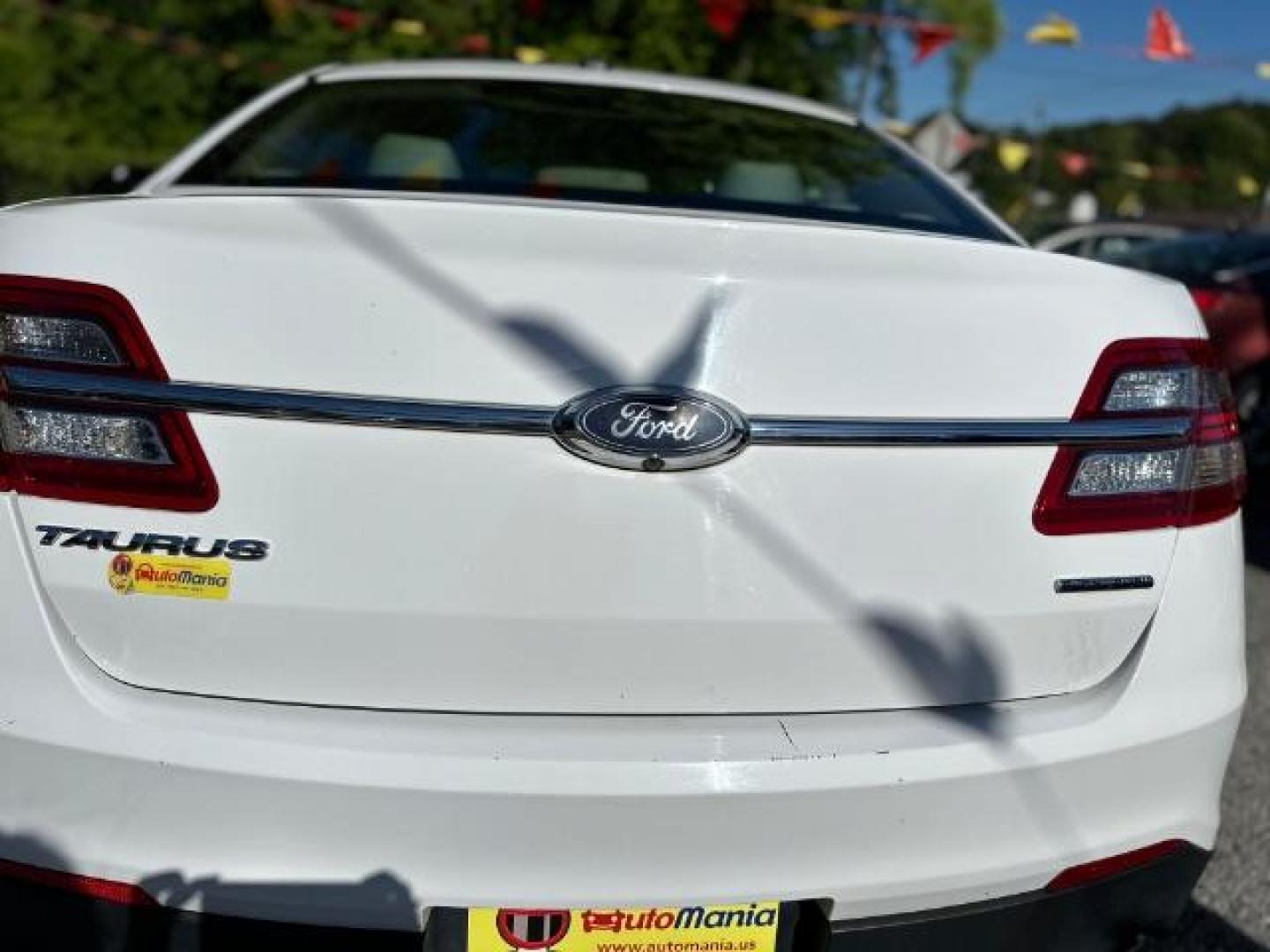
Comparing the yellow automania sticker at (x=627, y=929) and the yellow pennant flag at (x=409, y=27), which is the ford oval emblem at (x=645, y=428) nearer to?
the yellow automania sticker at (x=627, y=929)

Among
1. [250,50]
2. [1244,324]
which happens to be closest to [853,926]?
[1244,324]

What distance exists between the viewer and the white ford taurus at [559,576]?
1290mm

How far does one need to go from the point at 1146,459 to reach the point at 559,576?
76 cm

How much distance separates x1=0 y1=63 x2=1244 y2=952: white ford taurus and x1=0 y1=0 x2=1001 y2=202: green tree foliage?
48.3 ft

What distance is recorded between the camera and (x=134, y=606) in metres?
1.30

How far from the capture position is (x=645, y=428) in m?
1.30

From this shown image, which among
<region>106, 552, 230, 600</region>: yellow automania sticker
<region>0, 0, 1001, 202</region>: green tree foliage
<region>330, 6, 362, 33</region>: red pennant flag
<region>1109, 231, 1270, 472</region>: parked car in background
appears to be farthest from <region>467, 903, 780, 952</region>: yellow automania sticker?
<region>330, 6, 362, 33</region>: red pennant flag

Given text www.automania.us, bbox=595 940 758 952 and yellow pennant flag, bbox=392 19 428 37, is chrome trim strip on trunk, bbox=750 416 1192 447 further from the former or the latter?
yellow pennant flag, bbox=392 19 428 37

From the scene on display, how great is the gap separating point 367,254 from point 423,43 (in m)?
16.5

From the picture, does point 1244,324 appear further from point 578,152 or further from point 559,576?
point 559,576

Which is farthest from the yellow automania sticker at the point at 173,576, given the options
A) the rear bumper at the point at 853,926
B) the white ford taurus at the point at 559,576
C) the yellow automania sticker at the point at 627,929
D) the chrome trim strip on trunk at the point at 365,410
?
the yellow automania sticker at the point at 627,929

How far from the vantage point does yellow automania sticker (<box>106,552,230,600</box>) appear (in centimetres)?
129

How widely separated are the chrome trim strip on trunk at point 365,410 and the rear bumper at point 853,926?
0.55m

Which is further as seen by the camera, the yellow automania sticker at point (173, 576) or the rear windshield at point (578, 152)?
the rear windshield at point (578, 152)
